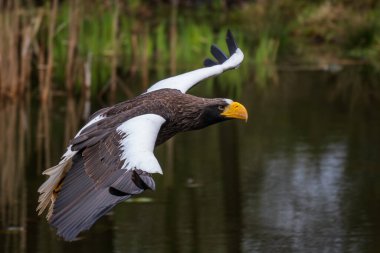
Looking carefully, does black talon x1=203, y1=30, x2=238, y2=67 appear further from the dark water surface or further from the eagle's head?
the dark water surface

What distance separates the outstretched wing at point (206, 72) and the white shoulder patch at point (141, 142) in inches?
51.1

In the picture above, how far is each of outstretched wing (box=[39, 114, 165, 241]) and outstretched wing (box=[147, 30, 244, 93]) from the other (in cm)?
130

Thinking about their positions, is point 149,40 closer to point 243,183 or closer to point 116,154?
point 243,183

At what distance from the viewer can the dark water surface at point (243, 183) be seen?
33.4ft

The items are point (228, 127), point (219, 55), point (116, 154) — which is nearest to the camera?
point (116, 154)

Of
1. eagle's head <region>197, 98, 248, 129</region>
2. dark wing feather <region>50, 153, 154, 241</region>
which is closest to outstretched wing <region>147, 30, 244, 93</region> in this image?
eagle's head <region>197, 98, 248, 129</region>

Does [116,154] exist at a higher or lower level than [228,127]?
lower

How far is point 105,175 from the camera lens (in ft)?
24.8

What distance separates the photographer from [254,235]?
1030 centimetres

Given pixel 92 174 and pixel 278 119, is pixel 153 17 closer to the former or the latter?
pixel 278 119

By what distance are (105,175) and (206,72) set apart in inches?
90.9

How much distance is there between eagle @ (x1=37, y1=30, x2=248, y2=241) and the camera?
727 centimetres

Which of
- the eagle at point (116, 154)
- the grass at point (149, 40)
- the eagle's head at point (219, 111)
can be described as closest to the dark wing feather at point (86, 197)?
the eagle at point (116, 154)

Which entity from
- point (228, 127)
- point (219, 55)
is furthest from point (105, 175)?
point (228, 127)
